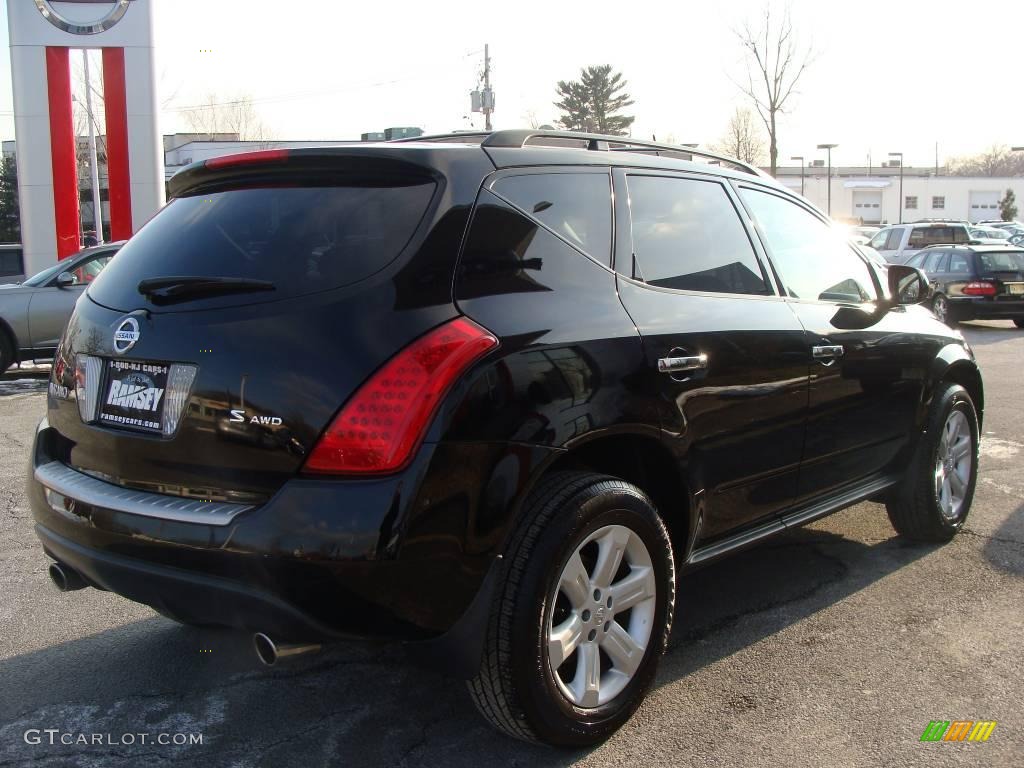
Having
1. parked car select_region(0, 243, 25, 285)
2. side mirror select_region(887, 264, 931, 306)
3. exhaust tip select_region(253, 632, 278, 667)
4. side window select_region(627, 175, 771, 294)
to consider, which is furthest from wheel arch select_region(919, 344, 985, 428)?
parked car select_region(0, 243, 25, 285)

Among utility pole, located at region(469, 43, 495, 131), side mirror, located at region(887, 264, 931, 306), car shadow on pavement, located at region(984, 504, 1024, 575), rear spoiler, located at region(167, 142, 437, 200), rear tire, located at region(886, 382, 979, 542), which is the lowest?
car shadow on pavement, located at region(984, 504, 1024, 575)

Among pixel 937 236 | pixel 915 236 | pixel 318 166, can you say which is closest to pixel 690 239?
pixel 318 166

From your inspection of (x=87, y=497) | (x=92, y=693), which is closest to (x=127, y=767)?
(x=92, y=693)

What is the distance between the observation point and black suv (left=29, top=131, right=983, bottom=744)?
2.45 meters

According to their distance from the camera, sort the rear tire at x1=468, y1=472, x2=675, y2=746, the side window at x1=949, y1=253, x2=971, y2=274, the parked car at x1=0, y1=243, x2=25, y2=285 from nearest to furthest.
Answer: the rear tire at x1=468, y1=472, x2=675, y2=746 < the side window at x1=949, y1=253, x2=971, y2=274 < the parked car at x1=0, y1=243, x2=25, y2=285

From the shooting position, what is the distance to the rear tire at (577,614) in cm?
262

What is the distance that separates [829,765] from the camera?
2.80m

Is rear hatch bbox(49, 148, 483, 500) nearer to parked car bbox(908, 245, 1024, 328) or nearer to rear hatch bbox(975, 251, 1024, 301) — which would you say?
parked car bbox(908, 245, 1024, 328)

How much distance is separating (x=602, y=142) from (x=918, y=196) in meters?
97.4

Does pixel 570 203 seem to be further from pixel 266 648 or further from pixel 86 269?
pixel 86 269

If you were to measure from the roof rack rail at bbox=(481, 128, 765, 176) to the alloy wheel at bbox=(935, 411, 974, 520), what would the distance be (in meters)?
1.69

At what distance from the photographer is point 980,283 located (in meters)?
17.0

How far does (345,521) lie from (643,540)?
3.36ft

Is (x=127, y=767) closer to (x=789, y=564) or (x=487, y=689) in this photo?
(x=487, y=689)
